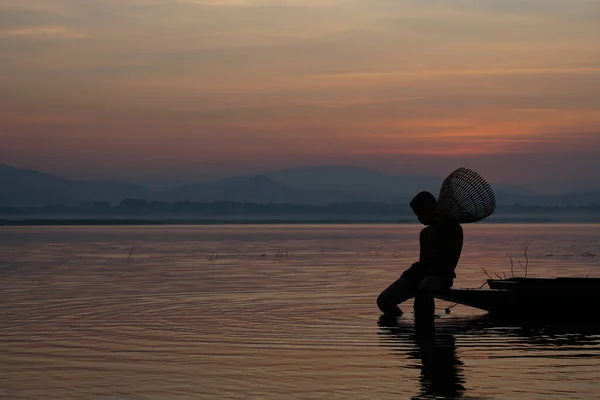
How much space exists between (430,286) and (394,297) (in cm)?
114

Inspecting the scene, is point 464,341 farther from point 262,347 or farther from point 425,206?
point 425,206

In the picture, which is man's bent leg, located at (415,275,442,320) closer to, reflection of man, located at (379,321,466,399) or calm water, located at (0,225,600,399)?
calm water, located at (0,225,600,399)

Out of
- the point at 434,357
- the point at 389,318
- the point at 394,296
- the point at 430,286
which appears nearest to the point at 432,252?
the point at 430,286

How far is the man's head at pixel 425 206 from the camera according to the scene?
1902 centimetres

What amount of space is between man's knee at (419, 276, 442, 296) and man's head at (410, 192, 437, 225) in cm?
106

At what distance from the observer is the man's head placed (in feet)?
62.4

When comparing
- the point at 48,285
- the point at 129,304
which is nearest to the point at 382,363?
the point at 129,304

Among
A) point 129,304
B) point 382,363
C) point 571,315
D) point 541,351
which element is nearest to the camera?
point 382,363

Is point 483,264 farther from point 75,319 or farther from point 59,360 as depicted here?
point 59,360

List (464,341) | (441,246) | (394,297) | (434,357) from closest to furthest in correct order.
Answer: (434,357) < (464,341) < (441,246) < (394,297)

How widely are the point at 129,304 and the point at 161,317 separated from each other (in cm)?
290

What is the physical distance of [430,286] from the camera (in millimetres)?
18812

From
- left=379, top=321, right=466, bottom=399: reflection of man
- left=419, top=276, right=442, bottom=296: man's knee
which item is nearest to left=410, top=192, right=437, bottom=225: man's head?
left=419, top=276, right=442, bottom=296: man's knee

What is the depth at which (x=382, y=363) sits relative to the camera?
1391 cm
